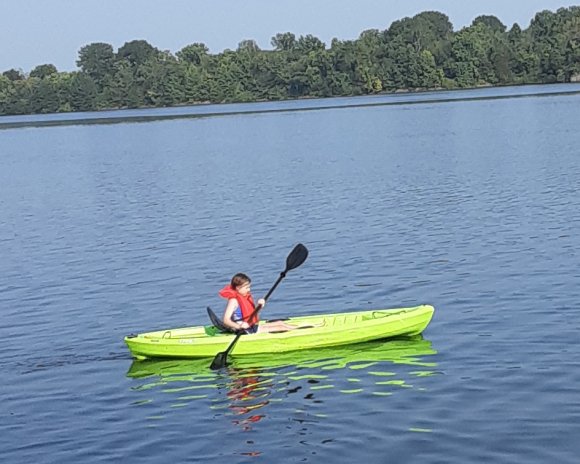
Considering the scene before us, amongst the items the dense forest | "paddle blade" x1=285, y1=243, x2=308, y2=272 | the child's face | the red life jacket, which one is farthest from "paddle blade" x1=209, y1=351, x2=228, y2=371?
the dense forest

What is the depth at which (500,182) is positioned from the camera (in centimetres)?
3484

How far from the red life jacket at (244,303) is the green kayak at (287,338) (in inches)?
10.4

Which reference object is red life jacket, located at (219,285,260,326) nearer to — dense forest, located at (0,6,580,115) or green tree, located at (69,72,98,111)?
dense forest, located at (0,6,580,115)

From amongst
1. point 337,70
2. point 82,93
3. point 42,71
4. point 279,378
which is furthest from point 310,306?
point 42,71

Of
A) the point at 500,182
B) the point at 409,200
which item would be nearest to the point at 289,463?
the point at 409,200

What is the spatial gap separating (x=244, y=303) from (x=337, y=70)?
143619 millimetres

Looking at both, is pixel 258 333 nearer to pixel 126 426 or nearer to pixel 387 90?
pixel 126 426

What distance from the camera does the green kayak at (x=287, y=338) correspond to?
16031 mm

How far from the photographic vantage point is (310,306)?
19.3 m

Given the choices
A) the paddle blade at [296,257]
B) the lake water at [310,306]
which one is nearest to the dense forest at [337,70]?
the lake water at [310,306]

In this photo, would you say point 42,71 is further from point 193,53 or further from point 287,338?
point 287,338

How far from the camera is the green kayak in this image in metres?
16.0

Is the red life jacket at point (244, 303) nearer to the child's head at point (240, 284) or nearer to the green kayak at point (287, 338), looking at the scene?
the child's head at point (240, 284)

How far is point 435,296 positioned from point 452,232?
679cm
